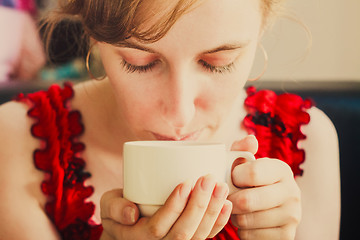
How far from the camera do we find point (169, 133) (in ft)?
2.40

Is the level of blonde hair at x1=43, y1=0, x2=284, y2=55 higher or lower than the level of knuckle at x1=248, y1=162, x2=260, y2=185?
higher

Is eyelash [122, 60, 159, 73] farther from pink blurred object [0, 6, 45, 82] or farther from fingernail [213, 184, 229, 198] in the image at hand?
pink blurred object [0, 6, 45, 82]

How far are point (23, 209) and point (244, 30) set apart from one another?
62cm

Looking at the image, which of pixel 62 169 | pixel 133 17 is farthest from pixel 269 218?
pixel 62 169

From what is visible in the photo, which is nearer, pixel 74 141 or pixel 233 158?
pixel 233 158

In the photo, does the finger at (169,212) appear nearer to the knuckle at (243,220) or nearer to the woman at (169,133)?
the woman at (169,133)

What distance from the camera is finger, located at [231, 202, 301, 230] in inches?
25.2

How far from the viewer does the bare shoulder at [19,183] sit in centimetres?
86

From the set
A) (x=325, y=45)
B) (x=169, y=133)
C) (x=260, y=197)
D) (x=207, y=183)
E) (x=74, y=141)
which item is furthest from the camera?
(x=325, y=45)

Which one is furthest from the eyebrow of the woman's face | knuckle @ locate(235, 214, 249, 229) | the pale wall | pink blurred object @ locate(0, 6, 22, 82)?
pink blurred object @ locate(0, 6, 22, 82)

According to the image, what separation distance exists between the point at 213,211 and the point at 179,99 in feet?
0.66

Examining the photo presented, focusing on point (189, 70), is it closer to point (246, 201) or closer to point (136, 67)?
point (136, 67)

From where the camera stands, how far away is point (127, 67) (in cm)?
70

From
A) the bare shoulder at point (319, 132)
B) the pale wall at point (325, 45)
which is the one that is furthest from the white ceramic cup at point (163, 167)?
the pale wall at point (325, 45)
